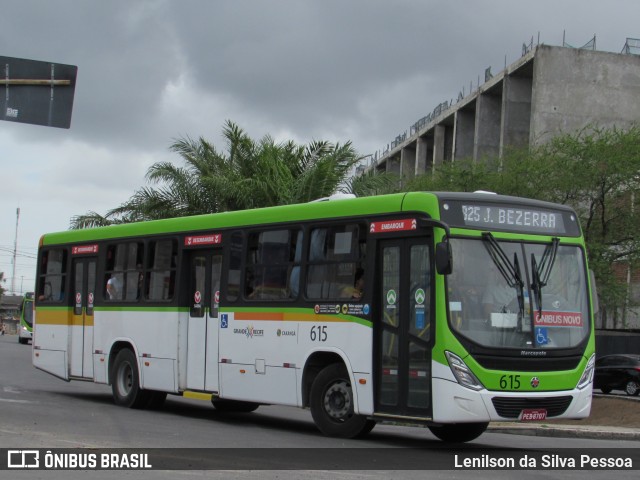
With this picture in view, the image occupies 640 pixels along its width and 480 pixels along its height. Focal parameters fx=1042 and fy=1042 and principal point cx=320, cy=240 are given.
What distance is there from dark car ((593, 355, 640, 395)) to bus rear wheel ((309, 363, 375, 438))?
24.8 metres

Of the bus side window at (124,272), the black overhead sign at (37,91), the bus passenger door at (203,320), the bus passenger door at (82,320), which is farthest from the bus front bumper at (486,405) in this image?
the bus passenger door at (82,320)

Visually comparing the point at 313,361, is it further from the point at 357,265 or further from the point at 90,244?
the point at 90,244

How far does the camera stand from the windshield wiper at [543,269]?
12.9 meters

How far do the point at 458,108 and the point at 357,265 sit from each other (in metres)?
56.6

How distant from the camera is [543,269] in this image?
1314cm

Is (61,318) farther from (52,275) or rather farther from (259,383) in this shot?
(259,383)

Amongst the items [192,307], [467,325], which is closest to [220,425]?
[192,307]

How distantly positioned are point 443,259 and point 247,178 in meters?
18.6

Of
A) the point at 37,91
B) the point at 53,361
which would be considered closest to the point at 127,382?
Answer: the point at 53,361

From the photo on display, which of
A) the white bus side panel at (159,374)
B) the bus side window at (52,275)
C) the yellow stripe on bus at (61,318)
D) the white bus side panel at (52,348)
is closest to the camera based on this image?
the white bus side panel at (159,374)

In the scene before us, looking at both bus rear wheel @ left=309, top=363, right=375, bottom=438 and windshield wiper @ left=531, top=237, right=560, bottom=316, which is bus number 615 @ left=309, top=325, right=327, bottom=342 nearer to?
bus rear wheel @ left=309, top=363, right=375, bottom=438

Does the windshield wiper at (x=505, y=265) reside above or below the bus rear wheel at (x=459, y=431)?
above

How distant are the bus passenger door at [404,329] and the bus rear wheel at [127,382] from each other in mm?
6463

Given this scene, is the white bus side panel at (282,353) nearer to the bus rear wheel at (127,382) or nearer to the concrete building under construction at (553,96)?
the bus rear wheel at (127,382)
